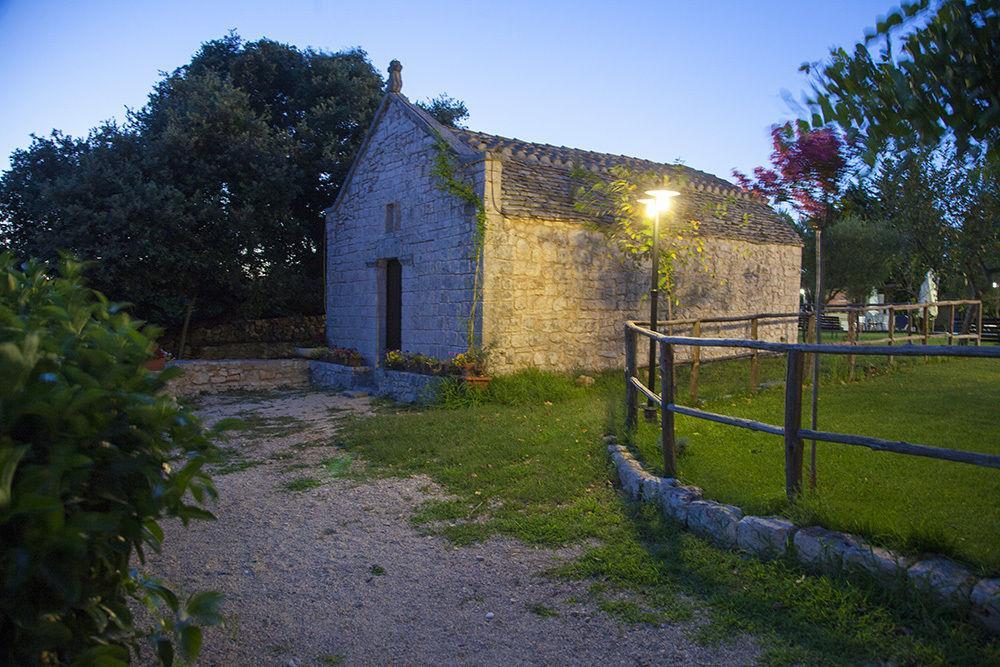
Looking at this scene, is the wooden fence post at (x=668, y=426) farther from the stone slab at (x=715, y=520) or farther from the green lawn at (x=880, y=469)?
the stone slab at (x=715, y=520)

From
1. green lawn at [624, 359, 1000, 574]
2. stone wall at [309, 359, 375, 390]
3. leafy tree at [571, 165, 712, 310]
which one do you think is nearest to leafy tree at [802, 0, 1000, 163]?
green lawn at [624, 359, 1000, 574]

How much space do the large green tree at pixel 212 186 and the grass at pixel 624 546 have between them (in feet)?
25.5

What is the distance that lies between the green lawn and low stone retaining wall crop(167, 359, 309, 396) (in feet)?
27.2

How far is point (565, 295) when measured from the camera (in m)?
11.2

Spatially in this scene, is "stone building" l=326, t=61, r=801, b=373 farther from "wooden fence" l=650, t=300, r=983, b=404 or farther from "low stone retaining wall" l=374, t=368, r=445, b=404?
"wooden fence" l=650, t=300, r=983, b=404

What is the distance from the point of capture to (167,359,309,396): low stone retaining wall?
11.9 metres

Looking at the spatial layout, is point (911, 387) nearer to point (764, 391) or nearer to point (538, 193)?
point (764, 391)

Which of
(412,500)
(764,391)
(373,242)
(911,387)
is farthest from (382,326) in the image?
(911,387)

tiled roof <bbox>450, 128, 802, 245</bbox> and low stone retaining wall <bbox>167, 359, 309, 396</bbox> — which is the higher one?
tiled roof <bbox>450, 128, 802, 245</bbox>

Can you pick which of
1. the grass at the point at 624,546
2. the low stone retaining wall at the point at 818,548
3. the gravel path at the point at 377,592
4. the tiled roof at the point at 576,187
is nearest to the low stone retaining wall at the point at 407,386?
the grass at the point at 624,546

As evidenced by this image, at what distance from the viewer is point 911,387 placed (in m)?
9.02

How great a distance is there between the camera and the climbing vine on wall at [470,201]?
33.4 ft

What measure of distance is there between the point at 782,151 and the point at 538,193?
6.73 meters

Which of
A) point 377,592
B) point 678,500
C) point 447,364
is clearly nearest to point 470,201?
point 447,364
